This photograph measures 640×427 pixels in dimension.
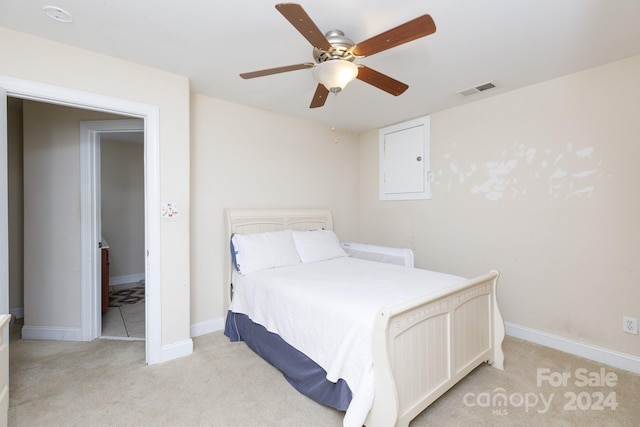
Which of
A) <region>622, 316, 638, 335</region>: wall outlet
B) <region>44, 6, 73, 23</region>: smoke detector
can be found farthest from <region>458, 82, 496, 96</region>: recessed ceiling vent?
<region>44, 6, 73, 23</region>: smoke detector

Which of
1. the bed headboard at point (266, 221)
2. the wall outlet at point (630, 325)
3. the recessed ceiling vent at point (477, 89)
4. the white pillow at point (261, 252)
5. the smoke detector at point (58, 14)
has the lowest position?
the wall outlet at point (630, 325)

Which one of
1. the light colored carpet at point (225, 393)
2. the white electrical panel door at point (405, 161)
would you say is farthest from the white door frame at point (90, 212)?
the white electrical panel door at point (405, 161)

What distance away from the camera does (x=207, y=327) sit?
120 inches

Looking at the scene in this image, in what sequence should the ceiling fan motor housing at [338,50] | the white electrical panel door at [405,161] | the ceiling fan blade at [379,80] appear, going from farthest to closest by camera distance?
the white electrical panel door at [405,161] → the ceiling fan blade at [379,80] → the ceiling fan motor housing at [338,50]

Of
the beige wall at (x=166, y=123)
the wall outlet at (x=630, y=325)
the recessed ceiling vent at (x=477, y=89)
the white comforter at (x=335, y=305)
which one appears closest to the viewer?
the white comforter at (x=335, y=305)

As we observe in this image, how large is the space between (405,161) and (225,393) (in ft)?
10.5

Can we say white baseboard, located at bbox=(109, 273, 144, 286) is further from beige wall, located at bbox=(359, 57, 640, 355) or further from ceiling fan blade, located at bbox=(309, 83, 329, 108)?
beige wall, located at bbox=(359, 57, 640, 355)

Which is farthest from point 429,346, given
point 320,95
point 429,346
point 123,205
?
point 123,205

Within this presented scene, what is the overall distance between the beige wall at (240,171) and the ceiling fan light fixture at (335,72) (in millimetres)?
1751

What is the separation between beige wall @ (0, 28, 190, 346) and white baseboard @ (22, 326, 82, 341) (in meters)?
1.15

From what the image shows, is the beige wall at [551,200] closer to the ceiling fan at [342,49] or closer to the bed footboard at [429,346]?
the bed footboard at [429,346]

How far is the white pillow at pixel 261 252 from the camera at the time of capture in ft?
9.22

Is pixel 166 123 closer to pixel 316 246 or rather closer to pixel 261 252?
pixel 261 252

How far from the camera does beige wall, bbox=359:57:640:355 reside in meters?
2.33
